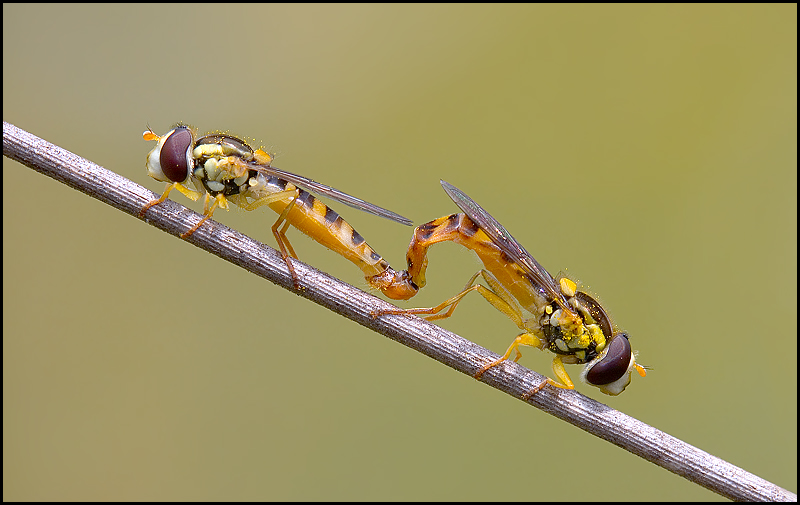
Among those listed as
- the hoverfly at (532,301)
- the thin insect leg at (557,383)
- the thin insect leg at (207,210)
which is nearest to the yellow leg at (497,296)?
the hoverfly at (532,301)

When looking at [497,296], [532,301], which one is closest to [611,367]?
[532,301]

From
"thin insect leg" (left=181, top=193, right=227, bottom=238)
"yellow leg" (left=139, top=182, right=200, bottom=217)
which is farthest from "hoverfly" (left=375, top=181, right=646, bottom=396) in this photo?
"yellow leg" (left=139, top=182, right=200, bottom=217)

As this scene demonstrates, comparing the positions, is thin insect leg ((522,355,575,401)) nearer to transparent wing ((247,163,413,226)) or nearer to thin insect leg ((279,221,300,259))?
transparent wing ((247,163,413,226))

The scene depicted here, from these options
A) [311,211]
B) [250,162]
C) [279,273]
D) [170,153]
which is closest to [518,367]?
[279,273]

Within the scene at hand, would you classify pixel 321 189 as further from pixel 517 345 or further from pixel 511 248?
pixel 517 345

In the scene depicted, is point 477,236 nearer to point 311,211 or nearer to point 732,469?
point 311,211
